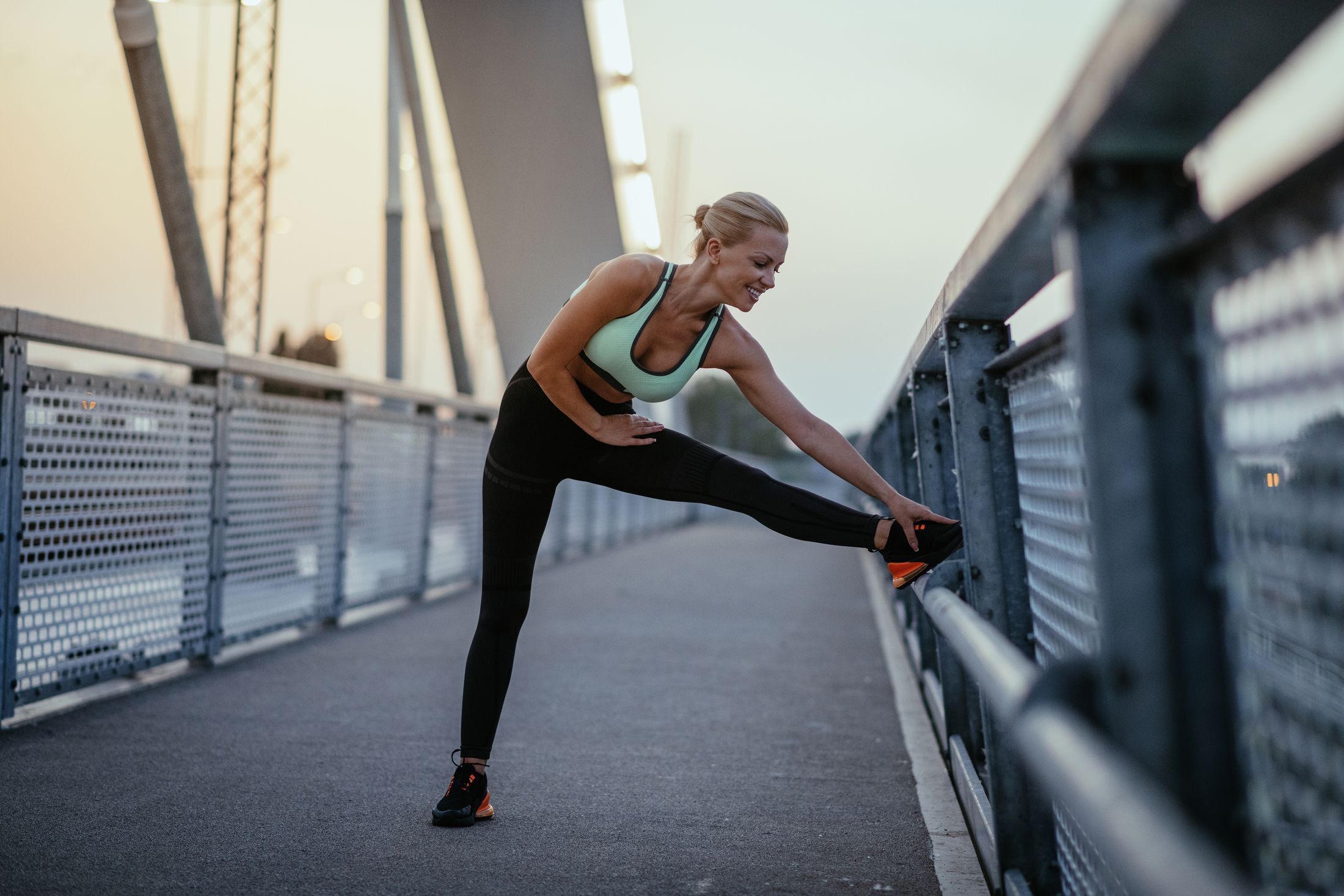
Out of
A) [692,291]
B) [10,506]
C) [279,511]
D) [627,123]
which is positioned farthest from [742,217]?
[627,123]

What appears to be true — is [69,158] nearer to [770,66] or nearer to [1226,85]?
[770,66]

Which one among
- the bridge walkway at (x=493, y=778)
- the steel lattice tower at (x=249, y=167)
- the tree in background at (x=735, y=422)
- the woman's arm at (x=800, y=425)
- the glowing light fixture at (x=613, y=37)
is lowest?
the bridge walkway at (x=493, y=778)

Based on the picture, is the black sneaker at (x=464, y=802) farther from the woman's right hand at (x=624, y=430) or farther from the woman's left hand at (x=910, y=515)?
the woman's left hand at (x=910, y=515)

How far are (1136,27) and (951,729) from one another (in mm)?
3119

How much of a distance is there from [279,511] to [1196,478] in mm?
5944

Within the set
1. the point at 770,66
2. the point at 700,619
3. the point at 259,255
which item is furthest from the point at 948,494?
the point at 259,255

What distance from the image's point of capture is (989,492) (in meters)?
2.61

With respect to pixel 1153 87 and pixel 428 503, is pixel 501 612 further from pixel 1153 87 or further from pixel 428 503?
pixel 428 503

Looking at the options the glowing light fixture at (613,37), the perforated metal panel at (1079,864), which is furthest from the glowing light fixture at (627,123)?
the perforated metal panel at (1079,864)

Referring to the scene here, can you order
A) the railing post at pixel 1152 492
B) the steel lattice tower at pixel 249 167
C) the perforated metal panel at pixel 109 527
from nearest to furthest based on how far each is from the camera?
the railing post at pixel 1152 492, the perforated metal panel at pixel 109 527, the steel lattice tower at pixel 249 167

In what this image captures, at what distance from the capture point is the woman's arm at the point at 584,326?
2977 millimetres

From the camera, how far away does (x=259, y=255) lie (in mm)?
11250

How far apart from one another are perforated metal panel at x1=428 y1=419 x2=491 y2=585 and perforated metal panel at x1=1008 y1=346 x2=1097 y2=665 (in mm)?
7111

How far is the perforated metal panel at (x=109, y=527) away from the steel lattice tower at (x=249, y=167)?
5743 millimetres
